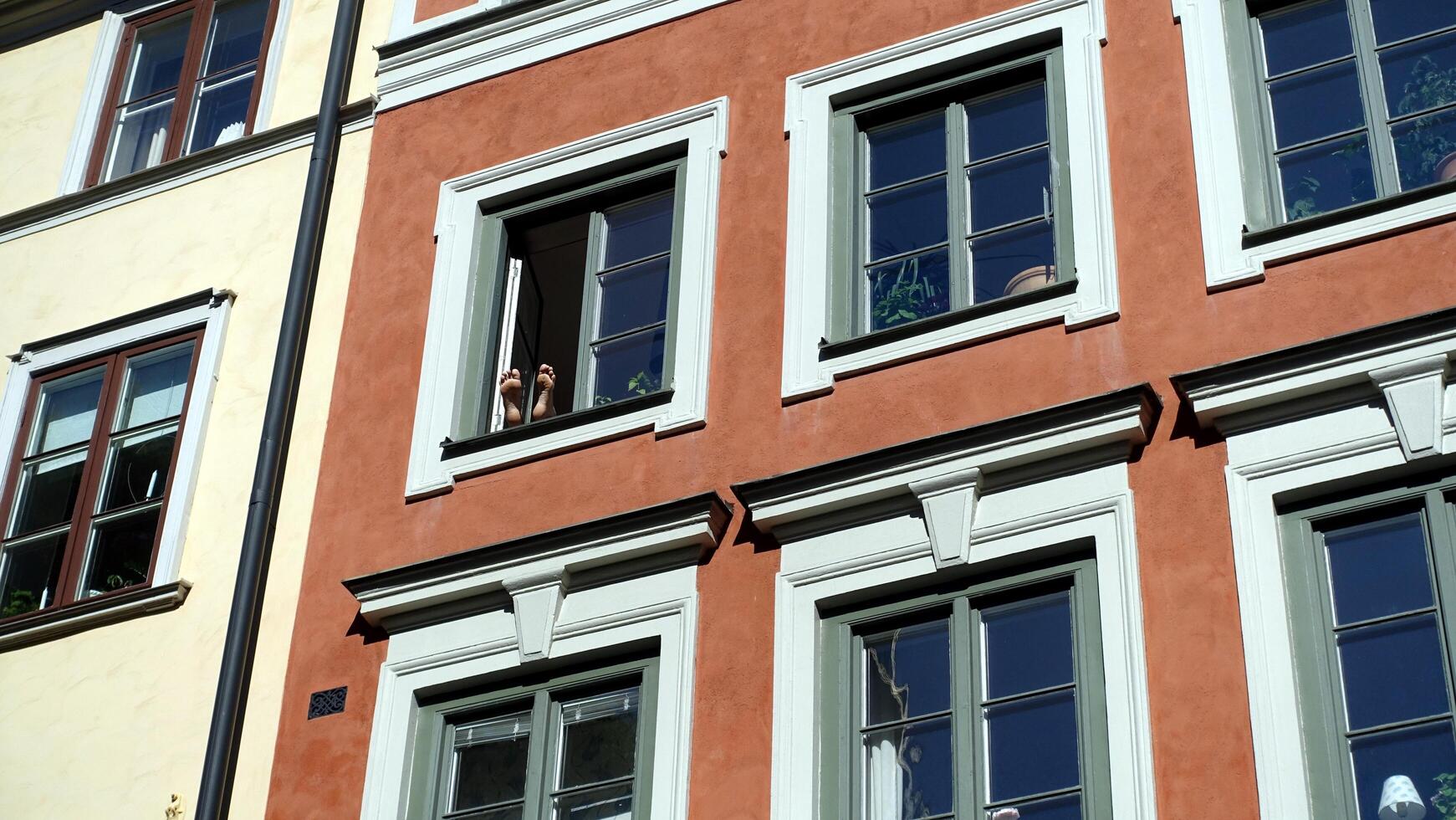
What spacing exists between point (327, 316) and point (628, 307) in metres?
2.07

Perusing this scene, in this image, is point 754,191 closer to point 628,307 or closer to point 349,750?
point 628,307

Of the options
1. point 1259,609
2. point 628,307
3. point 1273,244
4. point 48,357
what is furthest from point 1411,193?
point 48,357

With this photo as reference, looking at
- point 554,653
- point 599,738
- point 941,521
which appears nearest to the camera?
point 941,521

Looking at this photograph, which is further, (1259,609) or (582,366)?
(582,366)

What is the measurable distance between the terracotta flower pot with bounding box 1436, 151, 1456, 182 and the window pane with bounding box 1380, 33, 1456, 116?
35 centimetres

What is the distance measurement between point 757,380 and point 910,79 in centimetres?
204

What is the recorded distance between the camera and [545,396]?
12891 mm

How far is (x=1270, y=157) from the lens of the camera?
1149 centimetres

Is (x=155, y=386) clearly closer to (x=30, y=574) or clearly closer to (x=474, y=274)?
(x=30, y=574)

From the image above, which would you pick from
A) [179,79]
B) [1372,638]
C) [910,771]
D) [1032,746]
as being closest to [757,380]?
[910,771]

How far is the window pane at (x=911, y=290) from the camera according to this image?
12.0m

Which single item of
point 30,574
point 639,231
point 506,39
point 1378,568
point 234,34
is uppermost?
point 234,34

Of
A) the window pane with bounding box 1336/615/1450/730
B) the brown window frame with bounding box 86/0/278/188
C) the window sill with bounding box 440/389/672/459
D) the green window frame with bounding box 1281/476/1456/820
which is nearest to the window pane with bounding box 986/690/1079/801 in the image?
the green window frame with bounding box 1281/476/1456/820

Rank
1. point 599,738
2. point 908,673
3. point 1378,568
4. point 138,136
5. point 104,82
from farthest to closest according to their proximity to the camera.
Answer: point 104,82 → point 138,136 → point 599,738 → point 908,673 → point 1378,568
